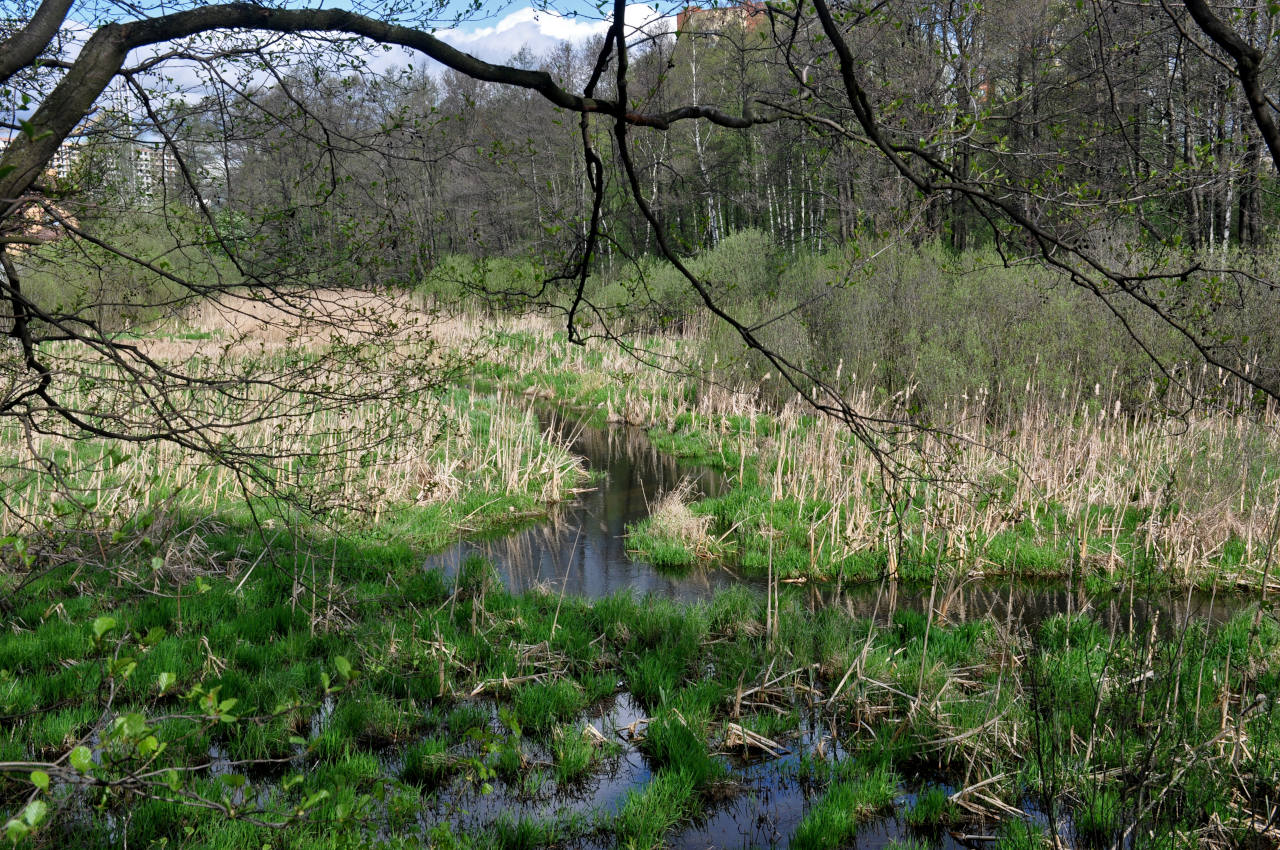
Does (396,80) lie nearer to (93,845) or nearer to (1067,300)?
(93,845)

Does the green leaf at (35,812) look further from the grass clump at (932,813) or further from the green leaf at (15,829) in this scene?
the grass clump at (932,813)

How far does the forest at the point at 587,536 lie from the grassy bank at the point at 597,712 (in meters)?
0.03

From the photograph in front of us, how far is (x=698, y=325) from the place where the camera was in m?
16.4

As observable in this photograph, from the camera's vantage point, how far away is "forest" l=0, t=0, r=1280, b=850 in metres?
3.20

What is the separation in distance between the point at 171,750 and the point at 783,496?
20.1ft

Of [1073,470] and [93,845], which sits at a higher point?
[1073,470]

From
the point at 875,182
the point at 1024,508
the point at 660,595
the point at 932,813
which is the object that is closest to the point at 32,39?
the point at 875,182

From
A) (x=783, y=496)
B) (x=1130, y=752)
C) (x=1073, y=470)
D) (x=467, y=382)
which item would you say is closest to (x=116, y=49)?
(x=1130, y=752)

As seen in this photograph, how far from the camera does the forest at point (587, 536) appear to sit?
3201 mm

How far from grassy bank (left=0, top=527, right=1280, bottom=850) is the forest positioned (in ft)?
0.11

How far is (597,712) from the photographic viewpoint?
508 cm

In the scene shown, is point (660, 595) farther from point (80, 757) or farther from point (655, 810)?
point (80, 757)

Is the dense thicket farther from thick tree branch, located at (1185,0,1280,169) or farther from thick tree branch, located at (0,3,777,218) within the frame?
thick tree branch, located at (0,3,777,218)

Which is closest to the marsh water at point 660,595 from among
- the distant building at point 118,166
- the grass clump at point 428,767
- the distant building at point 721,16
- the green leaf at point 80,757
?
the grass clump at point 428,767
